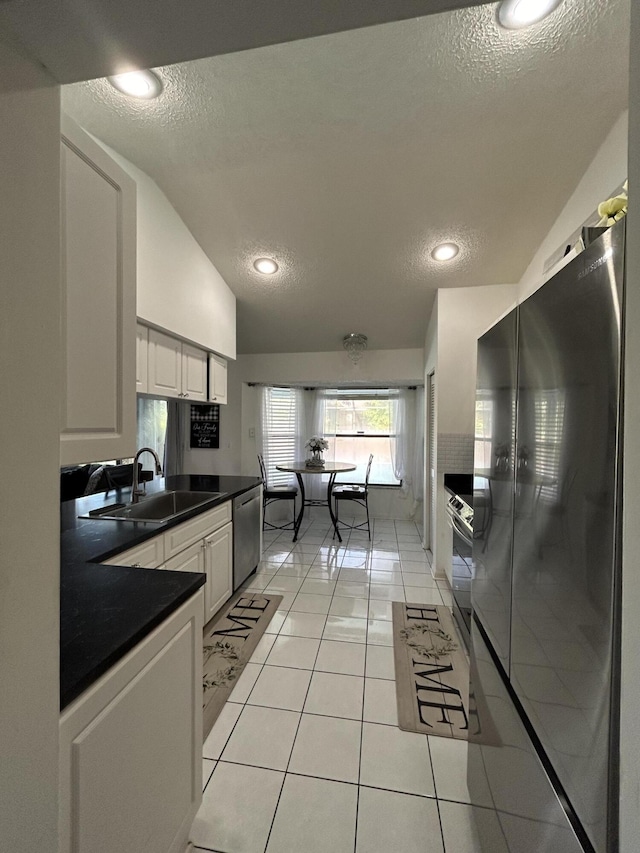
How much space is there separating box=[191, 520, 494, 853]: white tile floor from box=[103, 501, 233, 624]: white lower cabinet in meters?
0.47

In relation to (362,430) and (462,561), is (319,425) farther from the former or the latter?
(462,561)

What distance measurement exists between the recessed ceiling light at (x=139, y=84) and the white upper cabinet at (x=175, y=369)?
117 centimetres

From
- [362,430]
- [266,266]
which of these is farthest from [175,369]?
[362,430]

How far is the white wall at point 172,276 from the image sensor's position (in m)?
2.21

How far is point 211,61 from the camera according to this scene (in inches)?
64.2

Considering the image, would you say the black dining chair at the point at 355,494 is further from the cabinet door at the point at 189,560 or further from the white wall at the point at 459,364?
the cabinet door at the point at 189,560

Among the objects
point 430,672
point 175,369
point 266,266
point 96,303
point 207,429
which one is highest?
point 266,266

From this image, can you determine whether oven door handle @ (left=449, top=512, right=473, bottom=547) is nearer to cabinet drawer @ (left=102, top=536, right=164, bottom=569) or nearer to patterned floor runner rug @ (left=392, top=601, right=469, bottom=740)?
patterned floor runner rug @ (left=392, top=601, right=469, bottom=740)

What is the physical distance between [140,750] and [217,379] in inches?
107

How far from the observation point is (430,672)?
2115mm

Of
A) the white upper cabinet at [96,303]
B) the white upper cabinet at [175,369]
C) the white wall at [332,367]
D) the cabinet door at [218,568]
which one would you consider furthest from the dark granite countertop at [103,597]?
the white wall at [332,367]

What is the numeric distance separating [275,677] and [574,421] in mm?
2045

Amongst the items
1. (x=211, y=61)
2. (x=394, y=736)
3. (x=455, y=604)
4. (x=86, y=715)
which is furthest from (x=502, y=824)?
(x=211, y=61)

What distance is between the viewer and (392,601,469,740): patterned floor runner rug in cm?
176
